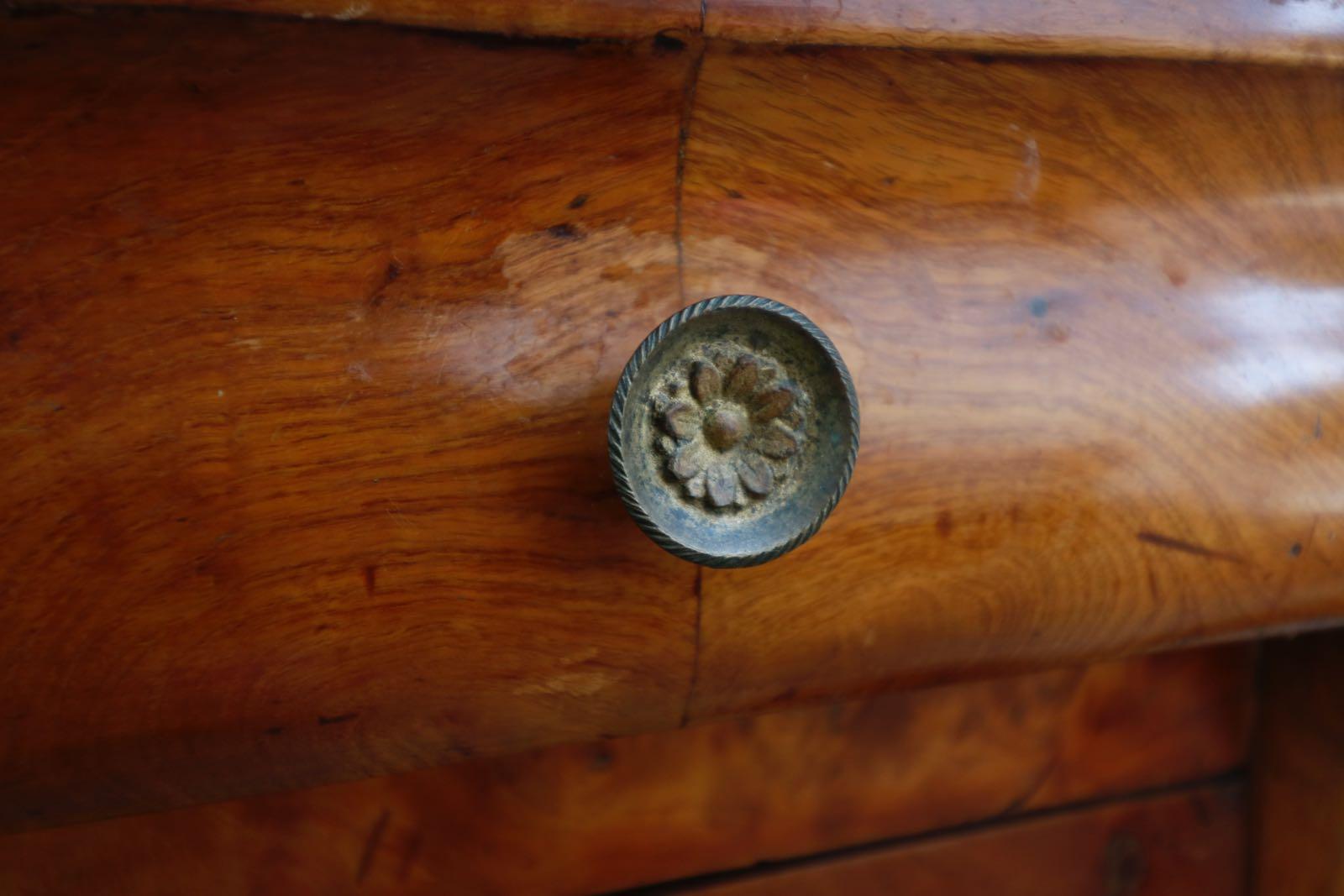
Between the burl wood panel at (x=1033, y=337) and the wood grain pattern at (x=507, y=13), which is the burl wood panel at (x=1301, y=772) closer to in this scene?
the burl wood panel at (x=1033, y=337)

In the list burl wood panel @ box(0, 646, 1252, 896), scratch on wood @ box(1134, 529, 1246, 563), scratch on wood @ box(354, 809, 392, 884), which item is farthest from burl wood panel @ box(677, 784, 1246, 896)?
scratch on wood @ box(1134, 529, 1246, 563)

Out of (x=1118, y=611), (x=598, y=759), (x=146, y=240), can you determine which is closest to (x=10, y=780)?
(x=146, y=240)

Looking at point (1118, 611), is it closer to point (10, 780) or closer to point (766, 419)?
point (766, 419)

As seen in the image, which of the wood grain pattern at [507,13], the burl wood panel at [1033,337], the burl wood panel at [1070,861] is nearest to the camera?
the wood grain pattern at [507,13]

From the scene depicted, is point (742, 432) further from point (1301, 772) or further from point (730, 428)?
point (1301, 772)

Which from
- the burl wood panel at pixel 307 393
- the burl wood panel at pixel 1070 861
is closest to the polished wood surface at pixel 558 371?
the burl wood panel at pixel 307 393

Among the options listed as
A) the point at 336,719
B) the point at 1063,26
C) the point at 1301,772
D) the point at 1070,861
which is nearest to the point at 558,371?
the point at 336,719
